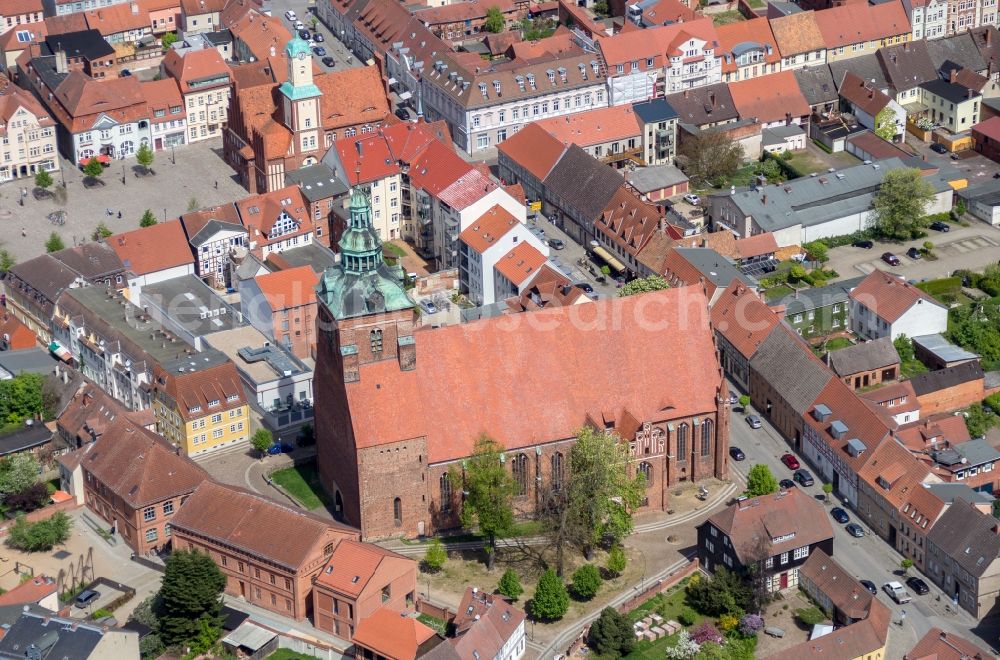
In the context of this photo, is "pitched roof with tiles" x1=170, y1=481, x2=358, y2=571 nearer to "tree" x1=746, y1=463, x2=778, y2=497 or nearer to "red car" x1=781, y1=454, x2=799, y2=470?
"tree" x1=746, y1=463, x2=778, y2=497

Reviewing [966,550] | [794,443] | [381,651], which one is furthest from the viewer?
[794,443]

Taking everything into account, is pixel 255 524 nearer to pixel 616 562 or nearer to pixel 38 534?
pixel 38 534

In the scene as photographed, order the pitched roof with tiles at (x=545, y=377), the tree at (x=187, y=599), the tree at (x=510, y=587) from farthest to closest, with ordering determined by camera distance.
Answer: the pitched roof with tiles at (x=545, y=377) < the tree at (x=510, y=587) < the tree at (x=187, y=599)

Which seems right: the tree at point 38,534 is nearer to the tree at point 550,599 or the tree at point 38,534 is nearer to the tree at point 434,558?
the tree at point 434,558

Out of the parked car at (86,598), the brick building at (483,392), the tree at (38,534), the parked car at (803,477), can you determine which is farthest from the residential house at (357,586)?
the parked car at (803,477)

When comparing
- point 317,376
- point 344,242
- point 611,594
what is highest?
point 344,242

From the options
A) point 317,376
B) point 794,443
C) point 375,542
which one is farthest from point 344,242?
point 794,443

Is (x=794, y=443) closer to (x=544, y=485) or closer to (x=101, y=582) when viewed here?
(x=544, y=485)
